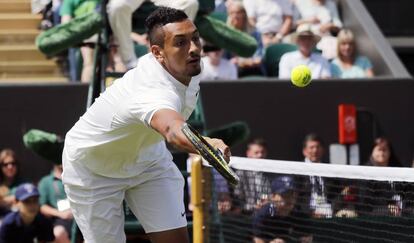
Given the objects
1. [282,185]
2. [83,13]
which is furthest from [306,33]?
[282,185]

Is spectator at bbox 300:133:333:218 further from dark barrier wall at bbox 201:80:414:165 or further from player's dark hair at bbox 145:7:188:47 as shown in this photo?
player's dark hair at bbox 145:7:188:47

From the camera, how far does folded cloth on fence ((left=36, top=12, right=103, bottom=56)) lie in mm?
9398

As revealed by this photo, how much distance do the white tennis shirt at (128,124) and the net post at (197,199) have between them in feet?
7.92

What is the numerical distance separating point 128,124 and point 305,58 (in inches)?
248

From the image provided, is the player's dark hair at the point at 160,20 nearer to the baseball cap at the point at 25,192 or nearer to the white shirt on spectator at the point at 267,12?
the baseball cap at the point at 25,192

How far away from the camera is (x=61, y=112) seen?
441 inches

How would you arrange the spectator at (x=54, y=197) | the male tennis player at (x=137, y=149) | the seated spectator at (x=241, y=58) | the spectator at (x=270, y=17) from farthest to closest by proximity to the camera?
the spectator at (x=270, y=17), the seated spectator at (x=241, y=58), the spectator at (x=54, y=197), the male tennis player at (x=137, y=149)

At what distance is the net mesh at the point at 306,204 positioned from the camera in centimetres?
788

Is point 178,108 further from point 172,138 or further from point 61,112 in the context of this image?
point 61,112

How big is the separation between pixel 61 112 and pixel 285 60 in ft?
8.42

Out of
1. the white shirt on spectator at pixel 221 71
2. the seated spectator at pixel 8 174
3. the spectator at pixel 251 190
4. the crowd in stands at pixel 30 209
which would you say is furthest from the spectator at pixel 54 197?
the white shirt on spectator at pixel 221 71

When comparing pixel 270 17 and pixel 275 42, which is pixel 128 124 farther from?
pixel 270 17

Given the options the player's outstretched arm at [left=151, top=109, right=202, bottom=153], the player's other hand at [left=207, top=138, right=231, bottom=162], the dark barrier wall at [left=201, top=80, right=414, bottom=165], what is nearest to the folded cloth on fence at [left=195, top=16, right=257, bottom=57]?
the dark barrier wall at [left=201, top=80, right=414, bottom=165]

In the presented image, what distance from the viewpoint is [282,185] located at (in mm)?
9172
